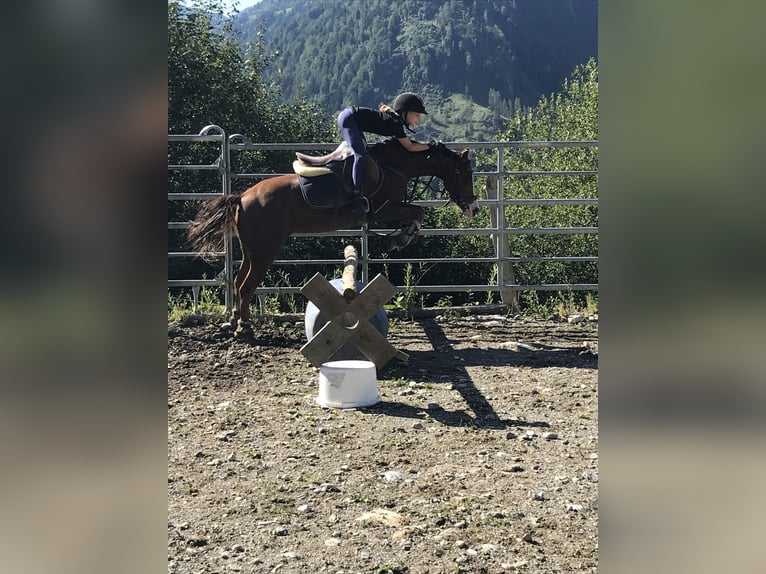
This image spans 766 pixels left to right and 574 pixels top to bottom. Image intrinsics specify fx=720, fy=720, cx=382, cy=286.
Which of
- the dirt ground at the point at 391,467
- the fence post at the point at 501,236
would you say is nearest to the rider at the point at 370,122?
the dirt ground at the point at 391,467

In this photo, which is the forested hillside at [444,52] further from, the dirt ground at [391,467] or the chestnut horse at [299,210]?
the dirt ground at [391,467]

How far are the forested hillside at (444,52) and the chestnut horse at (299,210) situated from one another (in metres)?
86.7

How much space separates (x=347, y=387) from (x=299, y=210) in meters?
2.75

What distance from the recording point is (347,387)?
502 cm

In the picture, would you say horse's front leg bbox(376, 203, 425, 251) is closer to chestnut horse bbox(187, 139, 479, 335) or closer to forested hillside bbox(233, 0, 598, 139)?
chestnut horse bbox(187, 139, 479, 335)

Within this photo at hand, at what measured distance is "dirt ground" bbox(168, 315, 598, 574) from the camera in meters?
2.74

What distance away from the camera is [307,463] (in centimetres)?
387

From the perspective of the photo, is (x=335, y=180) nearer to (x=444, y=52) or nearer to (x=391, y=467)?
(x=391, y=467)

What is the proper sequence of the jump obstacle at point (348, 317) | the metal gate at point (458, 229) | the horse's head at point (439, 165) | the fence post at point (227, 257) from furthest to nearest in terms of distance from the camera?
1. the fence post at point (227, 257)
2. the metal gate at point (458, 229)
3. the horse's head at point (439, 165)
4. the jump obstacle at point (348, 317)

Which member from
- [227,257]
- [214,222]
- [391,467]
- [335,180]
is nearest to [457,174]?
[335,180]

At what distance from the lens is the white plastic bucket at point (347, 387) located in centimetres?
501
